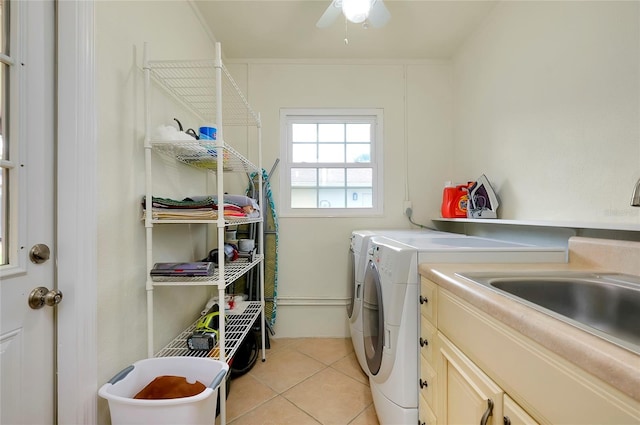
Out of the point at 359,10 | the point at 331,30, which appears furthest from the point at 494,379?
the point at 331,30

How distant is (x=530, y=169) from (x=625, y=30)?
695mm

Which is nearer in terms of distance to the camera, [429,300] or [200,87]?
[429,300]

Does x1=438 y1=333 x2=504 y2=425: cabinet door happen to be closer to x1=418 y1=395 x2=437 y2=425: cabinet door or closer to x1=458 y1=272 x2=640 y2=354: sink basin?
x1=418 y1=395 x2=437 y2=425: cabinet door

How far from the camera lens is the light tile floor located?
1.44 m

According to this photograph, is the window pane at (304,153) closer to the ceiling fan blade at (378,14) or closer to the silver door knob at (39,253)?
the ceiling fan blade at (378,14)

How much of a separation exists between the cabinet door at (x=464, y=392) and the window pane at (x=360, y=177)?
1684mm

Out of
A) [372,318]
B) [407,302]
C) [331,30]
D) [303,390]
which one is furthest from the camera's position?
[331,30]

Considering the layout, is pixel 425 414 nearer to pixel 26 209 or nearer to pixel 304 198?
pixel 26 209

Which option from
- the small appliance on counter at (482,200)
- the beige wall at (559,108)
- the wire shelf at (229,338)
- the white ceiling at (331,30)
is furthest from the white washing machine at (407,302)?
the white ceiling at (331,30)

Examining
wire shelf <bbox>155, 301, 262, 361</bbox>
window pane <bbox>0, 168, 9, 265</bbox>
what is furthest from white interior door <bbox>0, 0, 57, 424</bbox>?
wire shelf <bbox>155, 301, 262, 361</bbox>

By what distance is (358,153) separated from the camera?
2.48 meters

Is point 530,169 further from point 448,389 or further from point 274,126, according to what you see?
point 274,126

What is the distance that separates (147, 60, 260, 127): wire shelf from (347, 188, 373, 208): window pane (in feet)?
3.57

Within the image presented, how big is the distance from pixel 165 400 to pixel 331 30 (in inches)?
94.9
